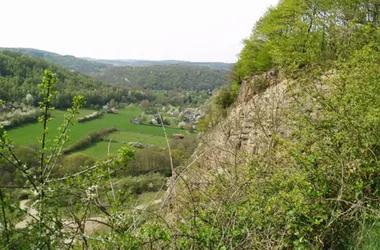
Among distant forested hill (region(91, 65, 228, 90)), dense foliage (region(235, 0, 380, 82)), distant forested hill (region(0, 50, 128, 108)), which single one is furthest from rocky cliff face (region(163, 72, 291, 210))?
distant forested hill (region(91, 65, 228, 90))

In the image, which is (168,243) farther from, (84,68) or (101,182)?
(84,68)

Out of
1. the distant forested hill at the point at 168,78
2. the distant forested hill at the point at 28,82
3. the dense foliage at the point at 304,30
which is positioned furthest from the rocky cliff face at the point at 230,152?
the distant forested hill at the point at 168,78

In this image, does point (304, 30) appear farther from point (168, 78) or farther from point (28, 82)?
point (168, 78)

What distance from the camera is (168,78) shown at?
140000 millimetres

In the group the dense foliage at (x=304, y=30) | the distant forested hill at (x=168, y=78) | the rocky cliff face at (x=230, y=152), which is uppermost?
the dense foliage at (x=304, y=30)

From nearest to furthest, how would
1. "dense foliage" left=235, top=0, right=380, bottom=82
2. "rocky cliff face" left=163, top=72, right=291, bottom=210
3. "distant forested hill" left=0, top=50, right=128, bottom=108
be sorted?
"rocky cliff face" left=163, top=72, right=291, bottom=210 → "dense foliage" left=235, top=0, right=380, bottom=82 → "distant forested hill" left=0, top=50, right=128, bottom=108

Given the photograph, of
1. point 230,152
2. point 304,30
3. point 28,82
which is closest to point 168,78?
point 28,82

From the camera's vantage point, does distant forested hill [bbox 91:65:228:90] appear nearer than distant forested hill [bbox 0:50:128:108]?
No

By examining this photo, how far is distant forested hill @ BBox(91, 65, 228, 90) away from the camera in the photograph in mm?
129250

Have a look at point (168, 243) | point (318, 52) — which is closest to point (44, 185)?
point (168, 243)

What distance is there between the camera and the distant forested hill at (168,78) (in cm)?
12925

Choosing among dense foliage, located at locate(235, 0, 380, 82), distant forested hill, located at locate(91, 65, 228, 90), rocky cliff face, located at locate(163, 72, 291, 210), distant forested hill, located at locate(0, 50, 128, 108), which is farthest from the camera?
distant forested hill, located at locate(91, 65, 228, 90)

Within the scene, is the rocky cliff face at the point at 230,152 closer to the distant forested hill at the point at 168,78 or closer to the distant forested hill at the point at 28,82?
the distant forested hill at the point at 28,82

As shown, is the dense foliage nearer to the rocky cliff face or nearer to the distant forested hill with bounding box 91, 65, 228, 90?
the rocky cliff face
